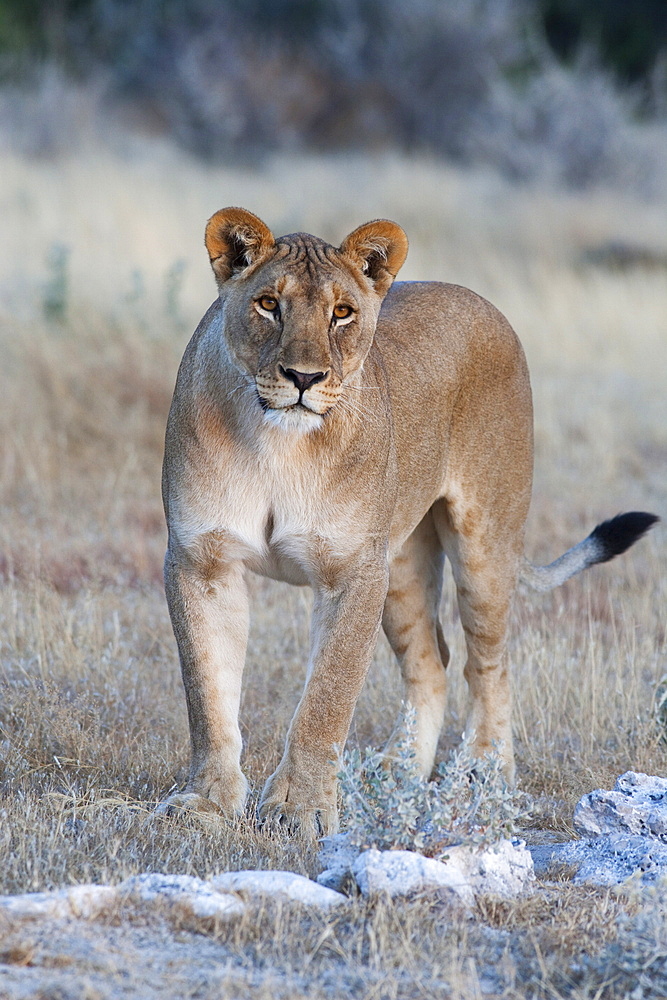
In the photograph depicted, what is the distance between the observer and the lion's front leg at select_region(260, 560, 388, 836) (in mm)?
3465

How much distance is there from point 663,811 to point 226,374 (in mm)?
1530

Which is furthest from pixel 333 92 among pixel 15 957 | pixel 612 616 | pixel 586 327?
pixel 15 957

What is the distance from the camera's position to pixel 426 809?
3.06m

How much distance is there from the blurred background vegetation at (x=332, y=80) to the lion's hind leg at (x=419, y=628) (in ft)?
55.6

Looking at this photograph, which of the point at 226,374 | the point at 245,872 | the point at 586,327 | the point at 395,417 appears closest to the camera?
the point at 245,872

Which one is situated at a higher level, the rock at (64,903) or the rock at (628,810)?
the rock at (628,810)

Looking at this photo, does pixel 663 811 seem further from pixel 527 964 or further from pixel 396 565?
pixel 396 565

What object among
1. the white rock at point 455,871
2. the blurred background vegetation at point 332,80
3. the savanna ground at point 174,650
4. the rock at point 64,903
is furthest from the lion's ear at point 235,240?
the blurred background vegetation at point 332,80

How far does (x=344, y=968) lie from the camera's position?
2.50 metres

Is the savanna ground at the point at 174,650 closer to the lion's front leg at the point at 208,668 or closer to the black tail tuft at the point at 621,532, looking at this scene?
the lion's front leg at the point at 208,668

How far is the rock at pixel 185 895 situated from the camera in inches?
102

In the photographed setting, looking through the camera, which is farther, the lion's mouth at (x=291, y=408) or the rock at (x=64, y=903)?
the lion's mouth at (x=291, y=408)

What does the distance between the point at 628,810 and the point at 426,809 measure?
545 millimetres

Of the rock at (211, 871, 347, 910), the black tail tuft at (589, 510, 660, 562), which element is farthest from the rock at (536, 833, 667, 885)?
the black tail tuft at (589, 510, 660, 562)
